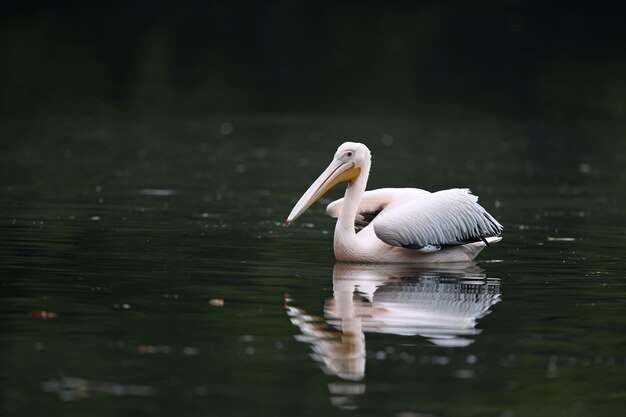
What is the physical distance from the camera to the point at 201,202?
1338 centimetres

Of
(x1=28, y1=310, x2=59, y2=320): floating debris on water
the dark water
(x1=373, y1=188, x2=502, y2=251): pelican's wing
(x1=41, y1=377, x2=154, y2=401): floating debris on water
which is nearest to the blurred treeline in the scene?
the dark water

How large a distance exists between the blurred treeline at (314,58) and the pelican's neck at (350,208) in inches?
523

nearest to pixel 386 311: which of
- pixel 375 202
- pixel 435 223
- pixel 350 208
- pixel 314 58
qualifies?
pixel 435 223

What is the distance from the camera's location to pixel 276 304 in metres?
8.17

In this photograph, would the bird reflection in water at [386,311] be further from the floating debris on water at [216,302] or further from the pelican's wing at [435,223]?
the floating debris on water at [216,302]

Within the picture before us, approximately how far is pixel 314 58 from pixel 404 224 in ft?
92.5

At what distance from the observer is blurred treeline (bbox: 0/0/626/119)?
27.2 meters

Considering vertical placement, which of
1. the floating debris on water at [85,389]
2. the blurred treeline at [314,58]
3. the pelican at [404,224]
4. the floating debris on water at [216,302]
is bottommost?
the floating debris on water at [85,389]

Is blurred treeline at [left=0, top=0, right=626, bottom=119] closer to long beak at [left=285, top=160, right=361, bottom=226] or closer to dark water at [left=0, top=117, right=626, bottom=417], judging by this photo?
dark water at [left=0, top=117, right=626, bottom=417]

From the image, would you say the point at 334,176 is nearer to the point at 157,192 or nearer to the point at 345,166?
the point at 345,166

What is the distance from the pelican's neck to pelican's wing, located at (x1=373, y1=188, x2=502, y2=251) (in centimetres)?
21

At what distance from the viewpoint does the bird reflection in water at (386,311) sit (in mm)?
6777

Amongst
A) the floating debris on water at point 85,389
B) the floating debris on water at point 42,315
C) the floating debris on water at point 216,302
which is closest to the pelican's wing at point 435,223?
the floating debris on water at point 216,302

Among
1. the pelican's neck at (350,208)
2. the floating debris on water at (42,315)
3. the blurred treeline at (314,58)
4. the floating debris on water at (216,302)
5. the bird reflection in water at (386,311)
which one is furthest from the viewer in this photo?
the blurred treeline at (314,58)
